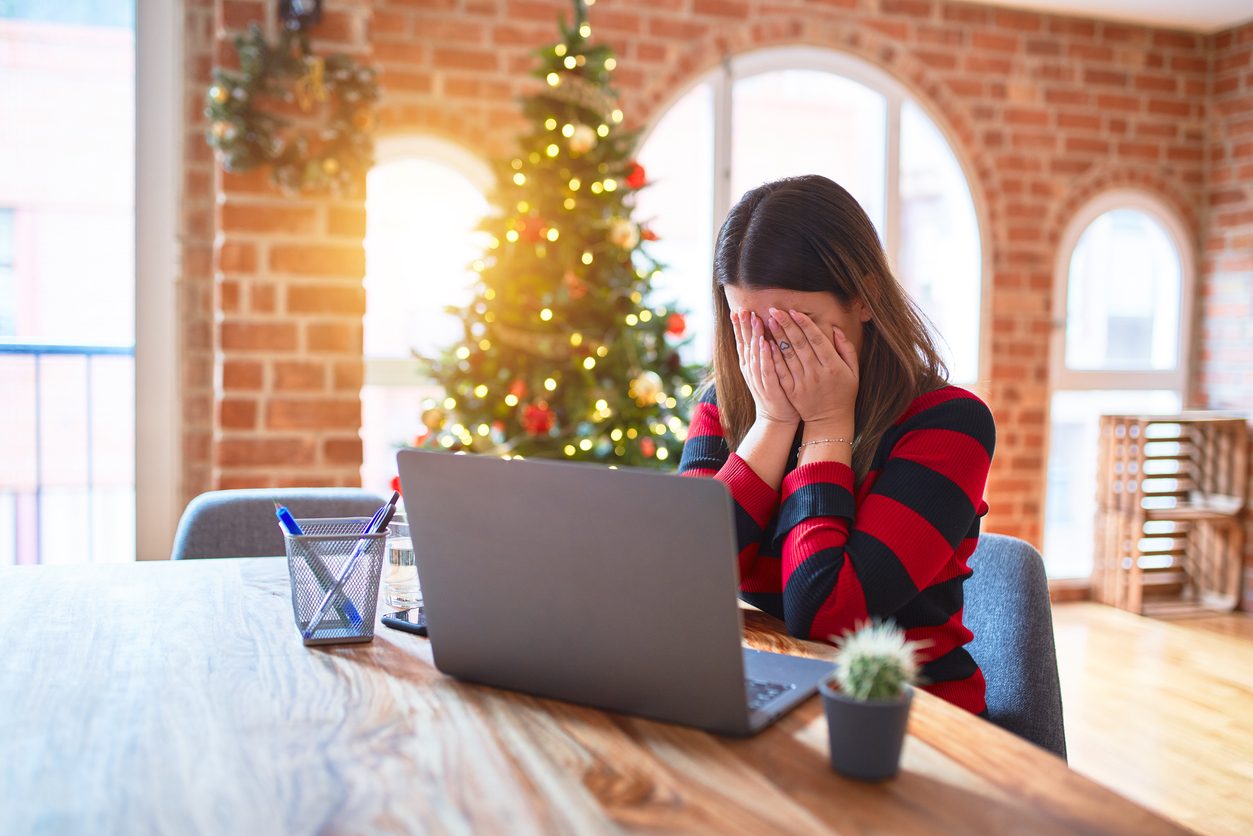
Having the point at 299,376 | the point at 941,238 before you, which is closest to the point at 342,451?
the point at 299,376

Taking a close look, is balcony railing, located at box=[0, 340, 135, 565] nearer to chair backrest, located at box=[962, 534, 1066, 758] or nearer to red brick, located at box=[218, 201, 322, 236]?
red brick, located at box=[218, 201, 322, 236]

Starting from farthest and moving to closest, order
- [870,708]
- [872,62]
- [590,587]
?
[872,62], [590,587], [870,708]

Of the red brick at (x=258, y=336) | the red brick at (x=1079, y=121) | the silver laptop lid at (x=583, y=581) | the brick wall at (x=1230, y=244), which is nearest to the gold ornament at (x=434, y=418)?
the red brick at (x=258, y=336)

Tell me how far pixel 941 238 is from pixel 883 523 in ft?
12.2

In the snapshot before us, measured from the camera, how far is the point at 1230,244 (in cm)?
464

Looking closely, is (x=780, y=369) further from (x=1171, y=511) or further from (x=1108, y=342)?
(x=1108, y=342)

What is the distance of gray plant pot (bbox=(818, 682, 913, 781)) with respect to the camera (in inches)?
29.2

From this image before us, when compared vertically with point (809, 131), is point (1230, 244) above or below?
below

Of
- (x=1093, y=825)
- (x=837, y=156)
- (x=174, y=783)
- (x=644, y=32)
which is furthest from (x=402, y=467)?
A: (x=837, y=156)

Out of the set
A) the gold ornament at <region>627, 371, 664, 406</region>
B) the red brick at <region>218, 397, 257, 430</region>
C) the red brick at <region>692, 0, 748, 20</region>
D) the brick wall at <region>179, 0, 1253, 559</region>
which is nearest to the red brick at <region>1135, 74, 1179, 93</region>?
the brick wall at <region>179, 0, 1253, 559</region>

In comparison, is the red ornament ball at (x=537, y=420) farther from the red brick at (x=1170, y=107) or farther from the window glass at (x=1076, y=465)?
the red brick at (x=1170, y=107)

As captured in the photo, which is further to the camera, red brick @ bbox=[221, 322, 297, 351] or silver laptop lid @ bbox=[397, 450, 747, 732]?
red brick @ bbox=[221, 322, 297, 351]

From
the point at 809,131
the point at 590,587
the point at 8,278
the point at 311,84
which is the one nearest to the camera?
the point at 590,587

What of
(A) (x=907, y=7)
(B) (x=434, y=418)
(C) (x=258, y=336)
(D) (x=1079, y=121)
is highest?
(A) (x=907, y=7)
